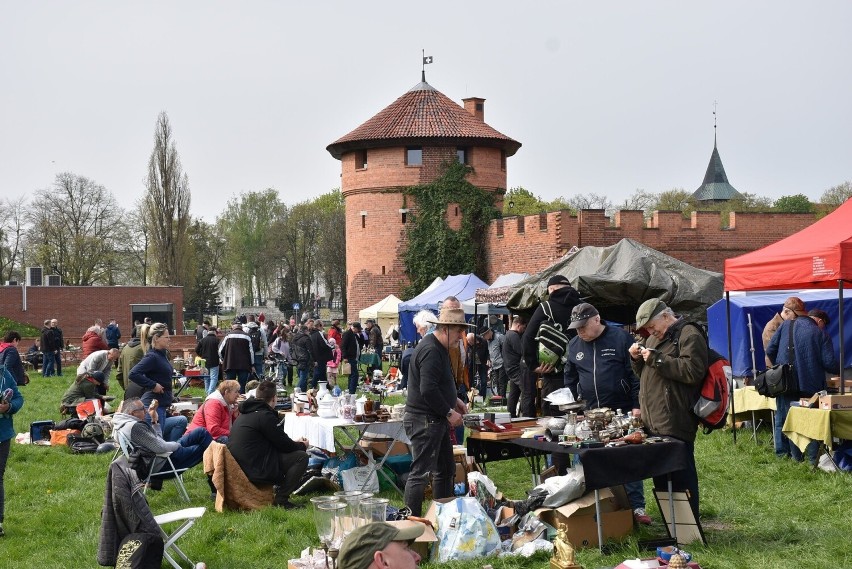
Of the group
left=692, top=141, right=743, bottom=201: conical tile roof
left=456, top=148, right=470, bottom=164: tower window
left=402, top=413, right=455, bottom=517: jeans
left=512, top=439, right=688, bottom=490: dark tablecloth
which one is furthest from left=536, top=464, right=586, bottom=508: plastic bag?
left=692, top=141, right=743, bottom=201: conical tile roof

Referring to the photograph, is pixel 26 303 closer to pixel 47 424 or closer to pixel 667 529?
pixel 47 424

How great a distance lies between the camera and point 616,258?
16.9m

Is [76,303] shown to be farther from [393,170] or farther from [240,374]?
[240,374]

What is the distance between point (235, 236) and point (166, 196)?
35759mm

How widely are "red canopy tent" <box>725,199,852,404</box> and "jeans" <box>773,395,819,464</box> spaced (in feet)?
2.61

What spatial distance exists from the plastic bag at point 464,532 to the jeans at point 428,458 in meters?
0.38

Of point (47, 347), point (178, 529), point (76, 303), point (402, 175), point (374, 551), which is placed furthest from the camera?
point (76, 303)

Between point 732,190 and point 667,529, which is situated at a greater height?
point 732,190

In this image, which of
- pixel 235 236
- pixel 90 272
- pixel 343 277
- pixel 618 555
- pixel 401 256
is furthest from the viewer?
pixel 235 236

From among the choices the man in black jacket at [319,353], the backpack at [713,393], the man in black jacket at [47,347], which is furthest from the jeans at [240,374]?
the backpack at [713,393]

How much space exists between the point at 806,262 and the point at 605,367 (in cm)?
333

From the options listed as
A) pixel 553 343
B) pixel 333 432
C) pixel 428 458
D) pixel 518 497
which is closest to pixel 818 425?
pixel 553 343

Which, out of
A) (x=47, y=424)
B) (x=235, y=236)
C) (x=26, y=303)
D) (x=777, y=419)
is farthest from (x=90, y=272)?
(x=777, y=419)

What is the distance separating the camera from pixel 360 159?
40719 millimetres
